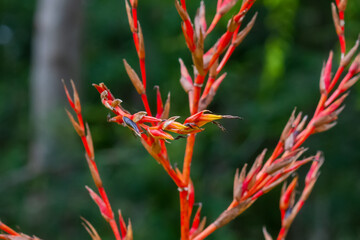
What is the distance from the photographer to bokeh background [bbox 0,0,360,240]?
8.77 ft

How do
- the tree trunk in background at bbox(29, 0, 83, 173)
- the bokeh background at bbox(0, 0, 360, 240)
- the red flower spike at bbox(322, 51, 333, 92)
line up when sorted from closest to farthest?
the red flower spike at bbox(322, 51, 333, 92) < the bokeh background at bbox(0, 0, 360, 240) < the tree trunk in background at bbox(29, 0, 83, 173)

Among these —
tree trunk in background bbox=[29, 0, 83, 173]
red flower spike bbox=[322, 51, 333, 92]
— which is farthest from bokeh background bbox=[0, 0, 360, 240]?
red flower spike bbox=[322, 51, 333, 92]

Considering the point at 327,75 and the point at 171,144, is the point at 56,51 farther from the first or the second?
the point at 327,75

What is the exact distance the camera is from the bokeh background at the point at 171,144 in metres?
2.67

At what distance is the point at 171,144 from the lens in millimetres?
2977

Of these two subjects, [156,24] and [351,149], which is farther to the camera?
[156,24]

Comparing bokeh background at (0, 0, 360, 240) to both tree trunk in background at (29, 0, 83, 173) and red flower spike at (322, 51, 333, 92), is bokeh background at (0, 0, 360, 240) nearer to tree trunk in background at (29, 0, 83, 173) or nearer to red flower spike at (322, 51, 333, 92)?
tree trunk in background at (29, 0, 83, 173)

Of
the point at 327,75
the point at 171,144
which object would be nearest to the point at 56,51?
the point at 171,144

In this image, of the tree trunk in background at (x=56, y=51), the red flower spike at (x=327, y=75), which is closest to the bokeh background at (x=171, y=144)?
the tree trunk in background at (x=56, y=51)

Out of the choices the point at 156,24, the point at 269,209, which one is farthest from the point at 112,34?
Answer: the point at 269,209

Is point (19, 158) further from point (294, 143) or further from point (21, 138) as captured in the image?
point (294, 143)

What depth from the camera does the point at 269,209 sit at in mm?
4980

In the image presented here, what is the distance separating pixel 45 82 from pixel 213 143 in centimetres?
179

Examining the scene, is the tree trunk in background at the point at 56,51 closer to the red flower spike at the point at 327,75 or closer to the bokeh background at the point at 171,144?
the bokeh background at the point at 171,144
